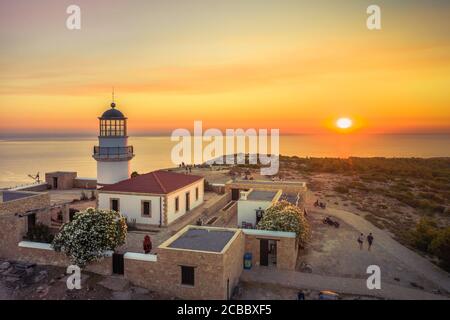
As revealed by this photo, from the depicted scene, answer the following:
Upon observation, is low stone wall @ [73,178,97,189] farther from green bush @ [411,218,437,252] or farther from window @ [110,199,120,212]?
green bush @ [411,218,437,252]

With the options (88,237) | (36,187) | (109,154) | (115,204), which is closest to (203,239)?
(88,237)

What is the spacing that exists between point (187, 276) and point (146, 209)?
8.06m

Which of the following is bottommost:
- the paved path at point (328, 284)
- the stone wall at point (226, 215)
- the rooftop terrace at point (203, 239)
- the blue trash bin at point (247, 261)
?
the paved path at point (328, 284)

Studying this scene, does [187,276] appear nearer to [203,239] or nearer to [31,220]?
[203,239]

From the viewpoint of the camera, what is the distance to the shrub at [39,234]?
14680 millimetres

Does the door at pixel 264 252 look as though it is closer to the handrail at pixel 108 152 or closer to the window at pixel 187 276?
the window at pixel 187 276

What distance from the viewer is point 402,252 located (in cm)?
1620

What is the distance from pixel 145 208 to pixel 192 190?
434 centimetres

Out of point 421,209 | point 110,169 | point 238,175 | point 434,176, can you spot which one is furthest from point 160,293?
point 434,176

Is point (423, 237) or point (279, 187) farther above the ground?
point (279, 187)

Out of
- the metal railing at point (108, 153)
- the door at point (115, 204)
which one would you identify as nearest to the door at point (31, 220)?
the door at point (115, 204)

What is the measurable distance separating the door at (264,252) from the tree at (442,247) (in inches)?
298
